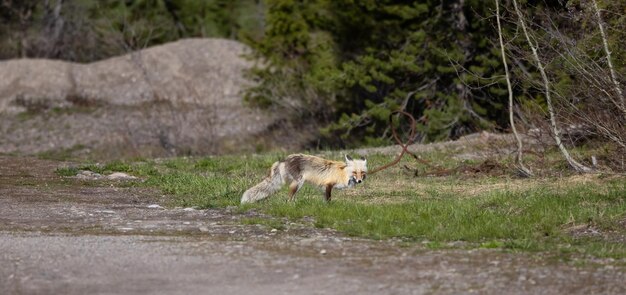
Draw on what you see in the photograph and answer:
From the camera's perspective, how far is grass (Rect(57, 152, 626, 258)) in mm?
13539

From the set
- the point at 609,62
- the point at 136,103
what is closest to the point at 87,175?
the point at 609,62

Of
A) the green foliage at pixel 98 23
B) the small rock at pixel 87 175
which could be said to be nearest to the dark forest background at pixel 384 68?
the green foliage at pixel 98 23

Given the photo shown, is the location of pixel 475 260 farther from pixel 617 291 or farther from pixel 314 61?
pixel 314 61

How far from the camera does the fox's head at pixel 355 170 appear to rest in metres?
15.7

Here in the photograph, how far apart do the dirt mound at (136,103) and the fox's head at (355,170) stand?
86.2ft

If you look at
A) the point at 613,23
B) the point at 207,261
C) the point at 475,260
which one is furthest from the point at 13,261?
the point at 613,23

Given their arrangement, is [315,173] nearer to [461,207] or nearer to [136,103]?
[461,207]

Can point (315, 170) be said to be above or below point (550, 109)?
below

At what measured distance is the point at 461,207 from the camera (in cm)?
1554

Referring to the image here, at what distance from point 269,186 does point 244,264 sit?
16.0 feet

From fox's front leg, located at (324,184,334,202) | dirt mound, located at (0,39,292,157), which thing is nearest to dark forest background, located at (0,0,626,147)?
dirt mound, located at (0,39,292,157)

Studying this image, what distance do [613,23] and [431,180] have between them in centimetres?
453

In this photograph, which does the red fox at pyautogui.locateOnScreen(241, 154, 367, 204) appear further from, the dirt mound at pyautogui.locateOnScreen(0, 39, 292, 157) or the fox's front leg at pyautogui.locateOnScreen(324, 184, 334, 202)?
the dirt mound at pyautogui.locateOnScreen(0, 39, 292, 157)

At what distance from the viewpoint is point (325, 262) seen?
1162 cm
